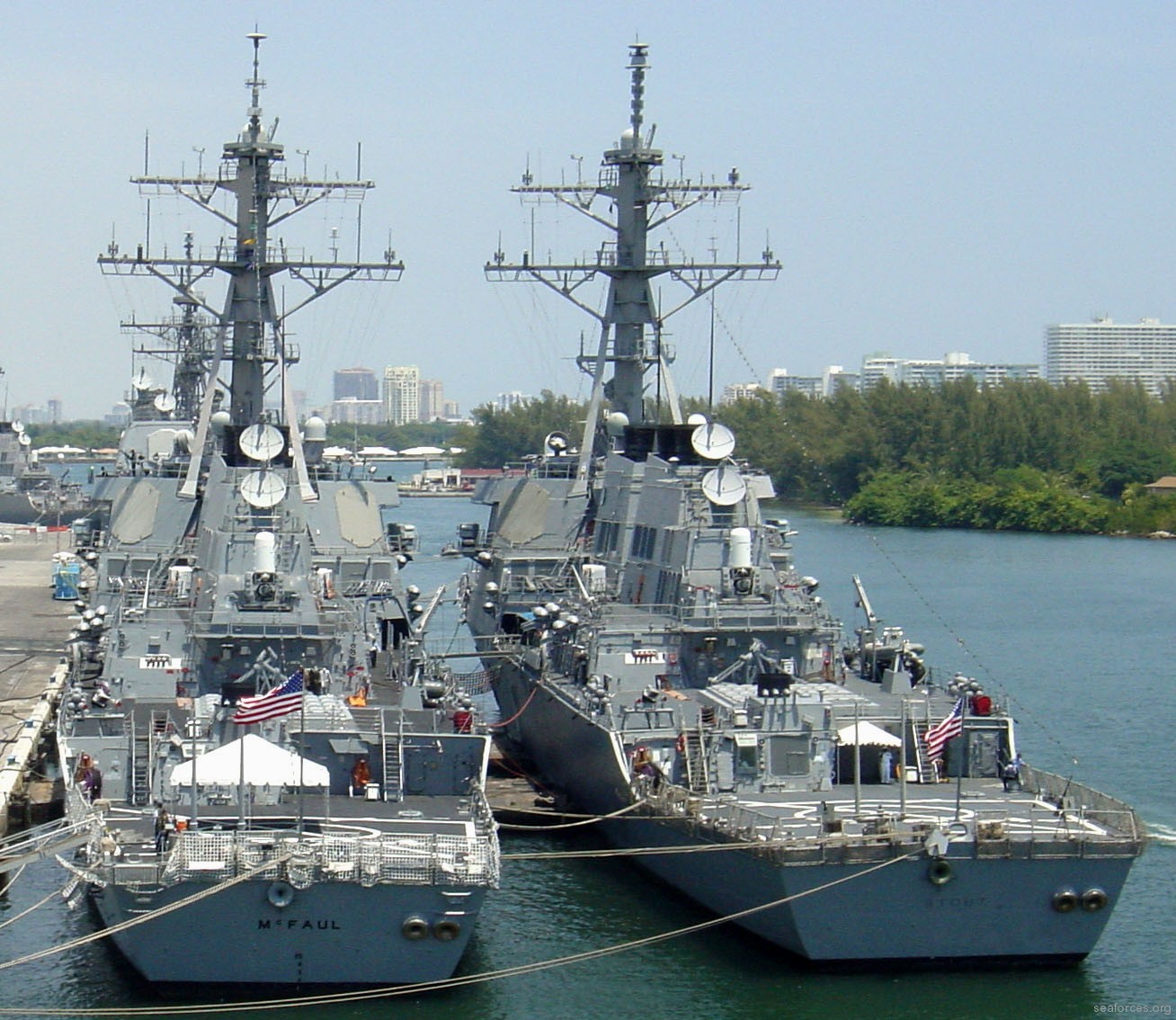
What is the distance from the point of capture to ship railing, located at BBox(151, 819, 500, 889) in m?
21.8

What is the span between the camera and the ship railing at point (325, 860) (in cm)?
2175

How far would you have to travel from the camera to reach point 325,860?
22.0 m

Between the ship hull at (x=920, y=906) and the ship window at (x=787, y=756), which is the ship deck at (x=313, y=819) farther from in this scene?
the ship window at (x=787, y=756)

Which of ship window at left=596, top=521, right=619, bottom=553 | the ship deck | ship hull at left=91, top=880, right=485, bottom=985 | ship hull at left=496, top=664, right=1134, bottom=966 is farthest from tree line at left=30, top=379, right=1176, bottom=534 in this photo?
ship hull at left=91, top=880, right=485, bottom=985

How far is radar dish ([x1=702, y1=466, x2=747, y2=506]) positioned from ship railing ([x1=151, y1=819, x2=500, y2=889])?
10379mm

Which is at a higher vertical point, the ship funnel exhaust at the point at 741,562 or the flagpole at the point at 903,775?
the ship funnel exhaust at the point at 741,562

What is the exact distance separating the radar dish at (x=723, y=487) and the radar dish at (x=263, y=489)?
6.88 metres

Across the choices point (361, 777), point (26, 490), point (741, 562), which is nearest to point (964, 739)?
point (741, 562)

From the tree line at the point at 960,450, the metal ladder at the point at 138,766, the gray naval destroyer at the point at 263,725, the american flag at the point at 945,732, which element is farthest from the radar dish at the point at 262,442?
the tree line at the point at 960,450

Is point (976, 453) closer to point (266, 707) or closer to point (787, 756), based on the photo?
point (787, 756)

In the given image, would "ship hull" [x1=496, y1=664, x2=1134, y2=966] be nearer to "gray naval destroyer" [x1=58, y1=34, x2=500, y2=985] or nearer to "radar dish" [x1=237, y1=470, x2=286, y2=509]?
"gray naval destroyer" [x1=58, y1=34, x2=500, y2=985]

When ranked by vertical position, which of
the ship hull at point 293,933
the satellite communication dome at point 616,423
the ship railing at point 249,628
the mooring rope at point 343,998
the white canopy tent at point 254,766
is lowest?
the mooring rope at point 343,998

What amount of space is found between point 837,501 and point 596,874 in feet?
289

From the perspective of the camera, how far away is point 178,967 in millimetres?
22219
